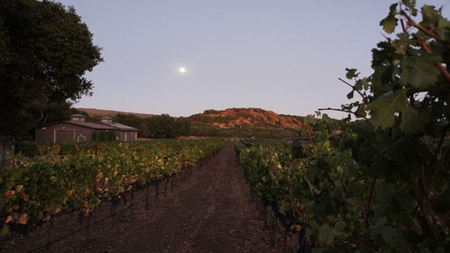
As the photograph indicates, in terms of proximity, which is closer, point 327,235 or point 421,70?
point 421,70

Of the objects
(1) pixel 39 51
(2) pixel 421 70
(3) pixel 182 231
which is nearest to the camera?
(2) pixel 421 70

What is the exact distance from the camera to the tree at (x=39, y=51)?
20266mm

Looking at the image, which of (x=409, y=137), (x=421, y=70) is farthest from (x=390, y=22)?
(x=409, y=137)

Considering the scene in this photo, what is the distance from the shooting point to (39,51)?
21.1 meters

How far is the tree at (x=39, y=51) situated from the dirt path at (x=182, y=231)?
10.8 metres

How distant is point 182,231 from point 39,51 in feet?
53.2

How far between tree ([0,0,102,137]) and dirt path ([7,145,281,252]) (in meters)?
10.8

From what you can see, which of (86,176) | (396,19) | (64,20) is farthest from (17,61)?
(396,19)

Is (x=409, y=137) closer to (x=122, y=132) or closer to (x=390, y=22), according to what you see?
(x=390, y=22)

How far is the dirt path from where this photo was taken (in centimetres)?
896

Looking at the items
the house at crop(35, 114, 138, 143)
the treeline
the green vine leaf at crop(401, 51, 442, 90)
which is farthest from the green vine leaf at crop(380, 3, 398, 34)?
the treeline

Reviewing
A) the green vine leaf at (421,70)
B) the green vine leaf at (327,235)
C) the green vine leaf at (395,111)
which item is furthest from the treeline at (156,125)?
the green vine leaf at (421,70)

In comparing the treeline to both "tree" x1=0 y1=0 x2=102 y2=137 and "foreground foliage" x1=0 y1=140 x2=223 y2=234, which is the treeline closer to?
"tree" x1=0 y1=0 x2=102 y2=137

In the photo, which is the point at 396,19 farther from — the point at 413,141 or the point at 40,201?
the point at 40,201
